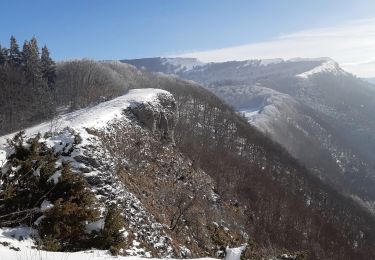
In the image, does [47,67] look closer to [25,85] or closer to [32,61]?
[32,61]

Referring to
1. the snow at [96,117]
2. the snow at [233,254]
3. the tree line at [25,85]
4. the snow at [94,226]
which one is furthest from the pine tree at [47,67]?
the snow at [233,254]

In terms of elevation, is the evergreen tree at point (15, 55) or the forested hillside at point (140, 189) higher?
the evergreen tree at point (15, 55)

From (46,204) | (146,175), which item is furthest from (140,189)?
(46,204)

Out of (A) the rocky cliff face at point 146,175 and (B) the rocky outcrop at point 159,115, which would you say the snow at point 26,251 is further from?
(B) the rocky outcrop at point 159,115

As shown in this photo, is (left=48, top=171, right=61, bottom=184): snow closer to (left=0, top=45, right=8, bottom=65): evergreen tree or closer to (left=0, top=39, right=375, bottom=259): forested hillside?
(left=0, top=39, right=375, bottom=259): forested hillside

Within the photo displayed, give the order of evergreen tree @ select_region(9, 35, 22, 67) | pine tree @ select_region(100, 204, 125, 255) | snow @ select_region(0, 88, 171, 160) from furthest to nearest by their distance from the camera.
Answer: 1. evergreen tree @ select_region(9, 35, 22, 67)
2. snow @ select_region(0, 88, 171, 160)
3. pine tree @ select_region(100, 204, 125, 255)

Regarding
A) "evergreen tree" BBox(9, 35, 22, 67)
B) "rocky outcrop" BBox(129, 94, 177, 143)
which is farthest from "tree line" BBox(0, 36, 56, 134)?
"rocky outcrop" BBox(129, 94, 177, 143)
